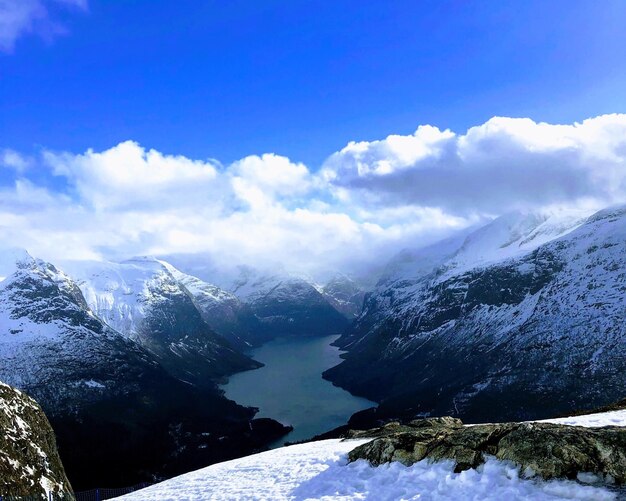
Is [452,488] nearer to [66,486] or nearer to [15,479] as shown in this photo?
[15,479]

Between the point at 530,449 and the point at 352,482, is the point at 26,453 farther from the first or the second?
the point at 530,449

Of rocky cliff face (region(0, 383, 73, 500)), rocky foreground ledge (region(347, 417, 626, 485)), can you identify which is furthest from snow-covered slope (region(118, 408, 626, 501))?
rocky cliff face (region(0, 383, 73, 500))

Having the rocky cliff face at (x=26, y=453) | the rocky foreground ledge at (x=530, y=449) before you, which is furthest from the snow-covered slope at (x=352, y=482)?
the rocky cliff face at (x=26, y=453)

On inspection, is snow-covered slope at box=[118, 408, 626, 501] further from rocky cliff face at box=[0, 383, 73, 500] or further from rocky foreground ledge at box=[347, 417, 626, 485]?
rocky cliff face at box=[0, 383, 73, 500]

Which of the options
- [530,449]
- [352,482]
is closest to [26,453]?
[352,482]

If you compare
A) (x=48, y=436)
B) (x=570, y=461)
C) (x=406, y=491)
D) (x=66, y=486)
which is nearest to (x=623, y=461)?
(x=570, y=461)
